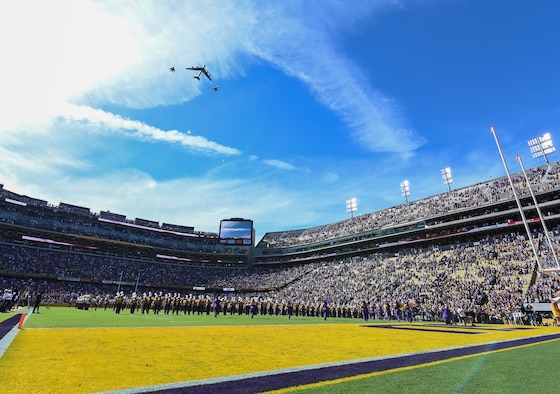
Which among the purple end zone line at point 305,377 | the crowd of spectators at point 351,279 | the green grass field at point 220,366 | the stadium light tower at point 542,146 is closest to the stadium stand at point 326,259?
the crowd of spectators at point 351,279

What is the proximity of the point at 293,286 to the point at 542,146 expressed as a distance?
1813 inches

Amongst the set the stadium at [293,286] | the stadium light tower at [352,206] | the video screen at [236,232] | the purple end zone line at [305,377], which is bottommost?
the purple end zone line at [305,377]

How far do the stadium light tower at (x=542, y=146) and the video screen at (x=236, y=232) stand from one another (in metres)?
52.4

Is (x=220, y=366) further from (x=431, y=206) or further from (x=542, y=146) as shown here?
(x=542, y=146)

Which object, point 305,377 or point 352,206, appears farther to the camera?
point 352,206

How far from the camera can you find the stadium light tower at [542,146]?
4456 centimetres

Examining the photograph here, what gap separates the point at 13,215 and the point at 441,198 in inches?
2860

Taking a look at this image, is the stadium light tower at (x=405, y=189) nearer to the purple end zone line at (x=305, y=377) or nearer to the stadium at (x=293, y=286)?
the stadium at (x=293, y=286)

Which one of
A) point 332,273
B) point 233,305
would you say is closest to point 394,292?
point 332,273

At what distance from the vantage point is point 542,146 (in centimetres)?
4528

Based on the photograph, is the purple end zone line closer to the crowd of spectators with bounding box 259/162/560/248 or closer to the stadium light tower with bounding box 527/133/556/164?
the crowd of spectators with bounding box 259/162/560/248

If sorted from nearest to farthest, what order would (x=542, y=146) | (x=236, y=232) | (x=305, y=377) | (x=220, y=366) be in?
(x=305, y=377), (x=220, y=366), (x=542, y=146), (x=236, y=232)

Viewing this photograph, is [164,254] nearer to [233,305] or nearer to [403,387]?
[233,305]

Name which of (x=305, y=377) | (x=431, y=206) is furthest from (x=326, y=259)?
(x=305, y=377)
